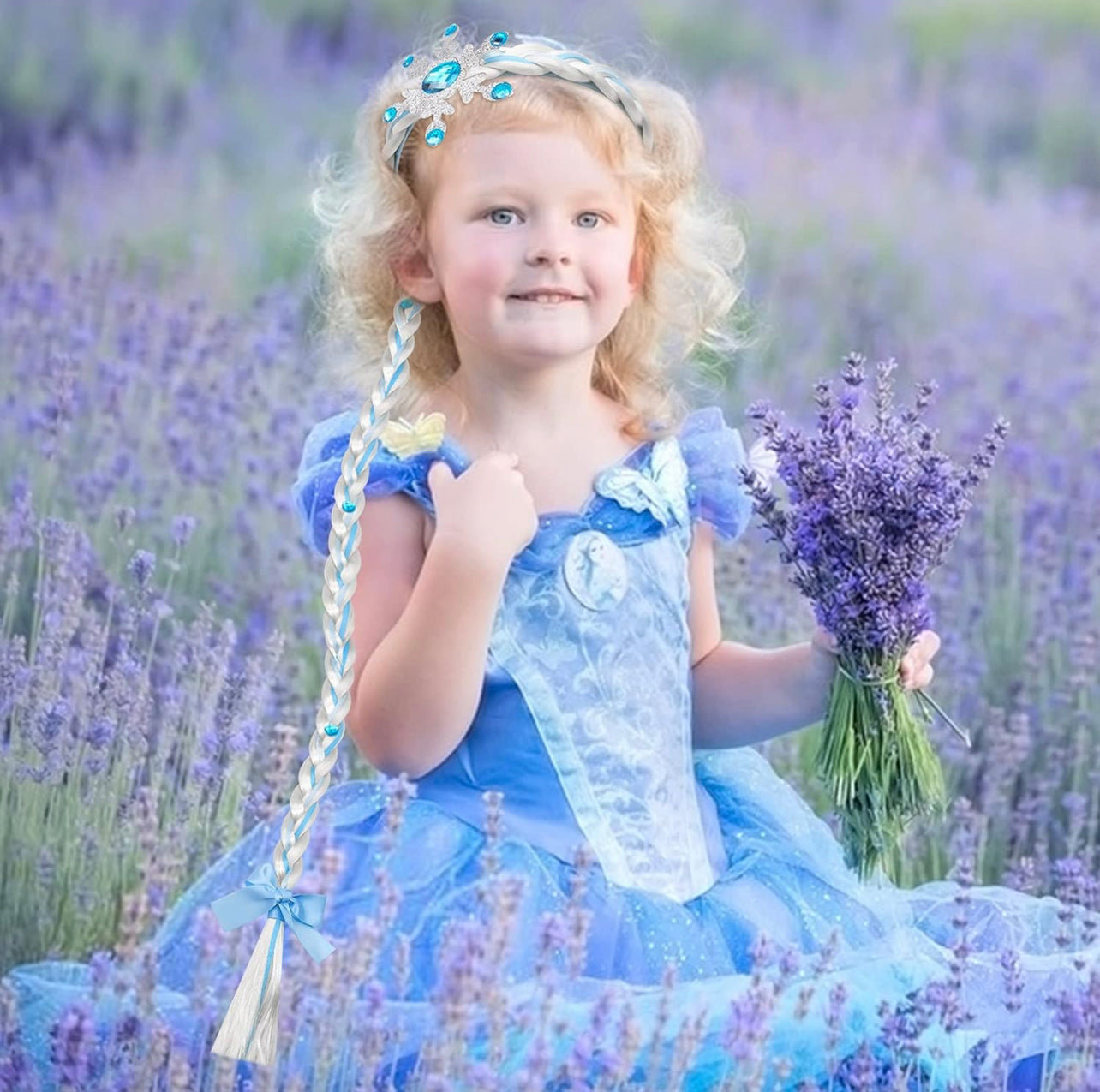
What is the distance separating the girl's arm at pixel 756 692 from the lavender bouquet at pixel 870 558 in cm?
8

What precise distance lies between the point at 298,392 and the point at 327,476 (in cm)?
158

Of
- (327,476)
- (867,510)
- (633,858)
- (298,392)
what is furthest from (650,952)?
(298,392)

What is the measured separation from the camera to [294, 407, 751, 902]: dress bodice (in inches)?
88.7

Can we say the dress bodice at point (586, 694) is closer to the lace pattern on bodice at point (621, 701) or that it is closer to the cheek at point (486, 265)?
the lace pattern on bodice at point (621, 701)

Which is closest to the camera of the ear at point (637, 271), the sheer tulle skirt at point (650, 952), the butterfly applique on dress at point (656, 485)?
Answer: the sheer tulle skirt at point (650, 952)

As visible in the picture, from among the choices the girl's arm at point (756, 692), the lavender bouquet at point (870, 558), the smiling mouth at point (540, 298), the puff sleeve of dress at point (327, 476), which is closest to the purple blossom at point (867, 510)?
the lavender bouquet at point (870, 558)

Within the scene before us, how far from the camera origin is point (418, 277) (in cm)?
234

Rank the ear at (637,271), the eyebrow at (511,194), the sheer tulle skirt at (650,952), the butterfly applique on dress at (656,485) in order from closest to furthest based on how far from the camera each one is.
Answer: the sheer tulle skirt at (650,952)
the eyebrow at (511,194)
the butterfly applique on dress at (656,485)
the ear at (637,271)

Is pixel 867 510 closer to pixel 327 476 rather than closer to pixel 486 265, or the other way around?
pixel 486 265

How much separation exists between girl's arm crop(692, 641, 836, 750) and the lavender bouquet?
0.26ft

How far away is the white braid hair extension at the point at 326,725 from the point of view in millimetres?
2014

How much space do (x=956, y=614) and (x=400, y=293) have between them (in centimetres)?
148

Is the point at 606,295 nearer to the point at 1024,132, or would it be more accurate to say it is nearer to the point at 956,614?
the point at 956,614

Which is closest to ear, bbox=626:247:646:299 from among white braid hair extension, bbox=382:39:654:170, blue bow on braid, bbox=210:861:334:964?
white braid hair extension, bbox=382:39:654:170
